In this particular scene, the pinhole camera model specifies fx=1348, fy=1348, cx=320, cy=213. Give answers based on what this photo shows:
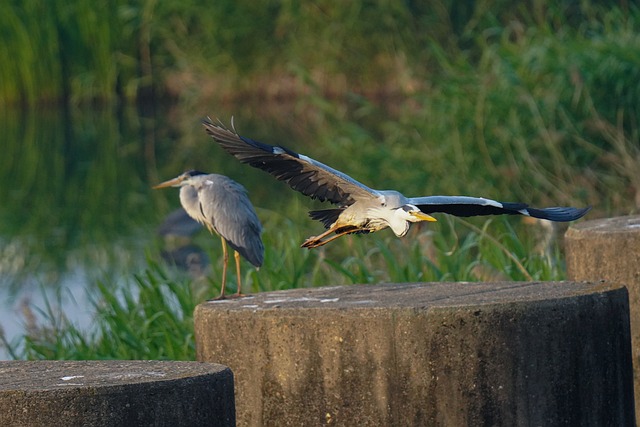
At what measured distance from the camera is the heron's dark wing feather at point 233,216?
4895mm

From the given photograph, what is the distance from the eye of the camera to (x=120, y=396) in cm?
288

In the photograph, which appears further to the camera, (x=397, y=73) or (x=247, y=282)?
(x=397, y=73)

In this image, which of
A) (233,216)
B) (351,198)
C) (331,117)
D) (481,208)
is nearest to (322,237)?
(351,198)

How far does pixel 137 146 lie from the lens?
17438 millimetres

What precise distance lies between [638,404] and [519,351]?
106cm

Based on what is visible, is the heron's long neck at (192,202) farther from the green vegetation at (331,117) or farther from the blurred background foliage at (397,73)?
the blurred background foliage at (397,73)

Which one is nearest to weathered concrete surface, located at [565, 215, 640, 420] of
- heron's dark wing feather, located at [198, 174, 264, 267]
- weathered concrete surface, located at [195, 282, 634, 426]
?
weathered concrete surface, located at [195, 282, 634, 426]

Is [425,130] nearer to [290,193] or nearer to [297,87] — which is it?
[290,193]

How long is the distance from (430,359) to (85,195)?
1055 cm

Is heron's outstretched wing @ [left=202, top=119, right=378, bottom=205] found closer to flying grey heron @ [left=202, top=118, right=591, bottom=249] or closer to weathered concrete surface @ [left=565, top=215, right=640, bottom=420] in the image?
flying grey heron @ [left=202, top=118, right=591, bottom=249]

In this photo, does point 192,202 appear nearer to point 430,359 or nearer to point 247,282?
point 247,282

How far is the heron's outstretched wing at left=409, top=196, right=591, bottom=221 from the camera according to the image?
12.5 ft

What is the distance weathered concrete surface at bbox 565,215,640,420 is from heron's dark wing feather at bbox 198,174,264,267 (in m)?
1.18

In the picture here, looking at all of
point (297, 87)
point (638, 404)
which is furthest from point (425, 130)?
point (297, 87)
